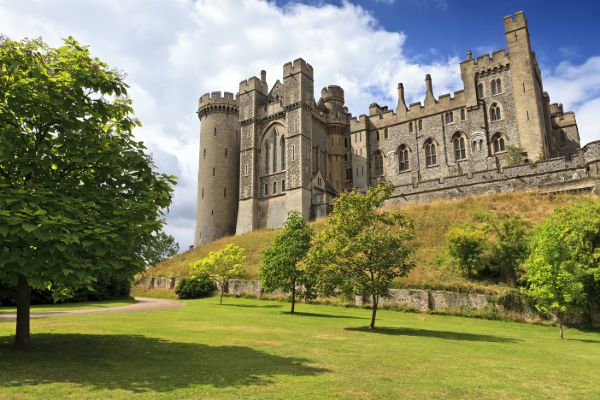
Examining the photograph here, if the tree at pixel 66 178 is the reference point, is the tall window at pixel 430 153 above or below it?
above

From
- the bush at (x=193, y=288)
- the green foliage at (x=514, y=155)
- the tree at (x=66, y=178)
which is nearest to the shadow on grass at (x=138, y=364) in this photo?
the tree at (x=66, y=178)

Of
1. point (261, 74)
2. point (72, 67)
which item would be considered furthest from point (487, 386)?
point (261, 74)

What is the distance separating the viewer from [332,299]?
2953 cm

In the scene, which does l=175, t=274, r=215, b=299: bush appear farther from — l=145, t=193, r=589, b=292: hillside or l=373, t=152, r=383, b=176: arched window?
l=373, t=152, r=383, b=176: arched window

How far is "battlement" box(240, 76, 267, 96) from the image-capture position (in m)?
60.0

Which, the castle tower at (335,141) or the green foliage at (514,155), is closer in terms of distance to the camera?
the green foliage at (514,155)

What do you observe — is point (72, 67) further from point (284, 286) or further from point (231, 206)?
point (231, 206)

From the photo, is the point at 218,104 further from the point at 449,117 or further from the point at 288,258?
the point at 288,258

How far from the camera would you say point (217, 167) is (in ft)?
202

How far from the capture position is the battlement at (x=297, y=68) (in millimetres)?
54719

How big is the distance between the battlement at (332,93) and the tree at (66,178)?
53.2 meters

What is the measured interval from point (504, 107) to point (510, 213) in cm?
1962

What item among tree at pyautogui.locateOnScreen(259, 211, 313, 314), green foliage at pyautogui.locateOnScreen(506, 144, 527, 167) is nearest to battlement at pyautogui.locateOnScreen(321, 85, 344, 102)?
green foliage at pyautogui.locateOnScreen(506, 144, 527, 167)

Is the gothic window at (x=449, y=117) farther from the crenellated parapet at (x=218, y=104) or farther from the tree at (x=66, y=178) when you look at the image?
the tree at (x=66, y=178)
